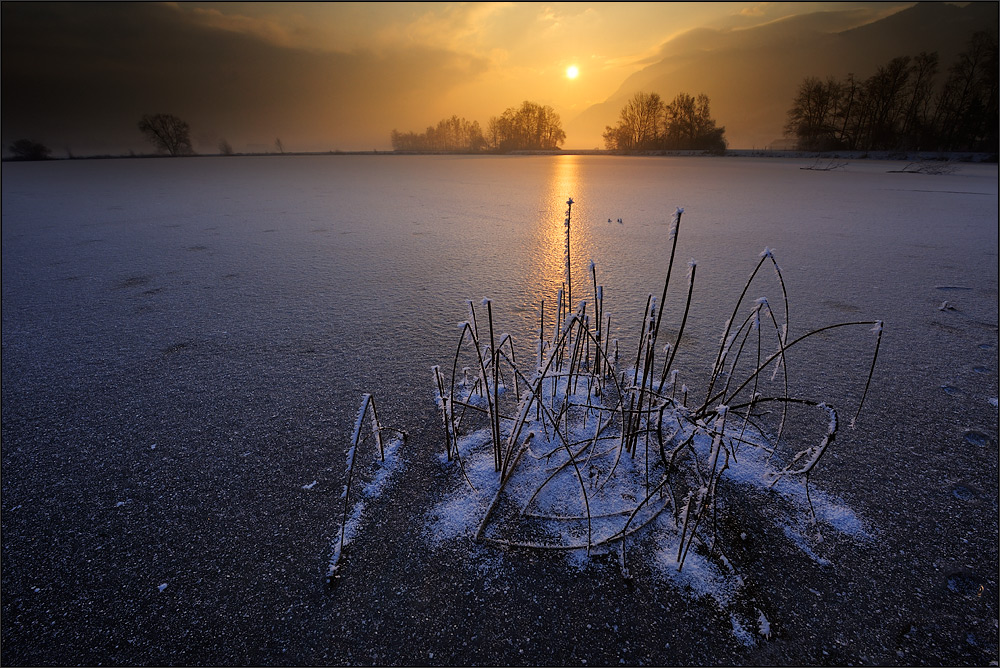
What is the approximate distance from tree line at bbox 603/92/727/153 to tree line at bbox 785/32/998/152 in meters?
5.28

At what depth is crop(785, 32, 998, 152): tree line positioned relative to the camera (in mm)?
20281

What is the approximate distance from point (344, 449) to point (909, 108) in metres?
35.1

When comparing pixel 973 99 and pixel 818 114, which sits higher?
pixel 818 114

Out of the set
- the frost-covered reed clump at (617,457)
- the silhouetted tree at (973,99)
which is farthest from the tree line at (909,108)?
the frost-covered reed clump at (617,457)

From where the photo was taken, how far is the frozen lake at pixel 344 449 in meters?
0.84

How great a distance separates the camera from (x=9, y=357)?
1997mm

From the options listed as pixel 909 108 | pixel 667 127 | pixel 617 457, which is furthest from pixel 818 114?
pixel 617 457

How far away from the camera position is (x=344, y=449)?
1.38 meters

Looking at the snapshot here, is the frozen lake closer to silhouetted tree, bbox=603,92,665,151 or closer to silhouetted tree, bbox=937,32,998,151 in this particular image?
silhouetted tree, bbox=937,32,998,151

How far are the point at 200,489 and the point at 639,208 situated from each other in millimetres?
6320

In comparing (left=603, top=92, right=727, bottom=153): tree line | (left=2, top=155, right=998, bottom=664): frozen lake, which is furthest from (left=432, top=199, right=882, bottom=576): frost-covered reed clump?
(left=603, top=92, right=727, bottom=153): tree line

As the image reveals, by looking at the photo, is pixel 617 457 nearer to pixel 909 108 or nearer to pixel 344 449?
pixel 344 449

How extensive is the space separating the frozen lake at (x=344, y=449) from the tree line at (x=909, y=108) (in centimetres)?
2681

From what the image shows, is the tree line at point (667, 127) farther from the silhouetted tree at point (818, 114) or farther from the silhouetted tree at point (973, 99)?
the silhouetted tree at point (973, 99)
